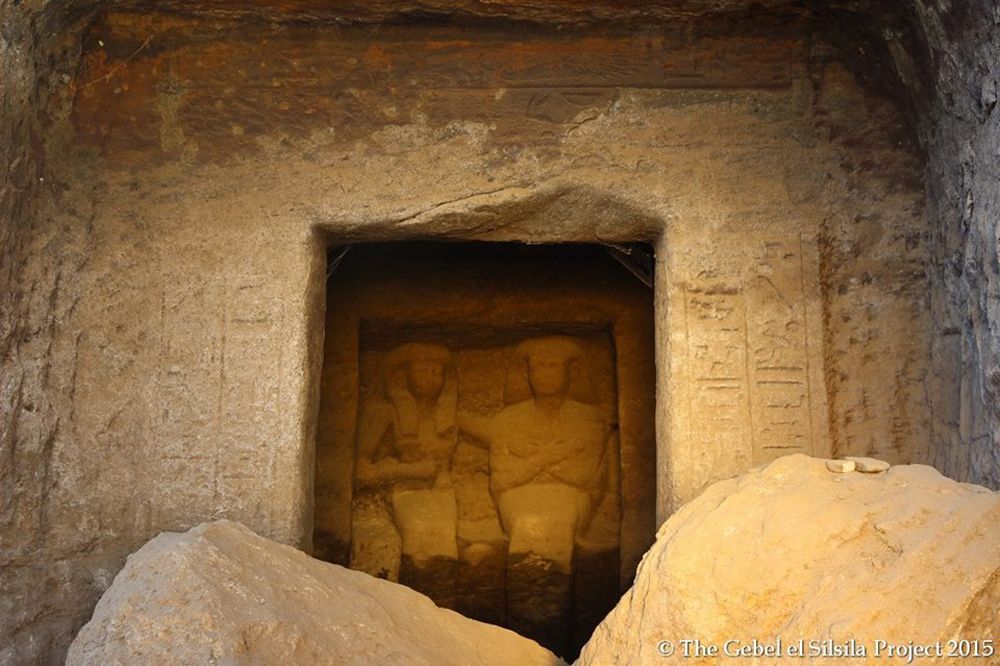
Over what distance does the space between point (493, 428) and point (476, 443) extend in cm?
13

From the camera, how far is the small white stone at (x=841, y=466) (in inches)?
110

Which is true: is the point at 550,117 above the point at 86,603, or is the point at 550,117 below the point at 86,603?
above

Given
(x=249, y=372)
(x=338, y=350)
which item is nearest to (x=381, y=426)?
(x=338, y=350)

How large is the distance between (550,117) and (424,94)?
18.9 inches

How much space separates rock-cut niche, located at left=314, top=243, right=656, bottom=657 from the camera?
5.32 m

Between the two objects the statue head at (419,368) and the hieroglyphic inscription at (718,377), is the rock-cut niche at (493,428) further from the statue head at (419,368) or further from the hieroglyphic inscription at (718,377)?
the hieroglyphic inscription at (718,377)

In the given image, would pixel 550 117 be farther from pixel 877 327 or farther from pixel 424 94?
pixel 877 327

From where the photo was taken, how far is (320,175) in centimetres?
408

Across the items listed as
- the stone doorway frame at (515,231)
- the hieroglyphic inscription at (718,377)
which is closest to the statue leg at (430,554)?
the stone doorway frame at (515,231)

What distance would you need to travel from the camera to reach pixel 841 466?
2816 millimetres

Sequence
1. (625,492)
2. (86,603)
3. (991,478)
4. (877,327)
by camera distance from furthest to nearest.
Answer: (625,492), (877,327), (86,603), (991,478)

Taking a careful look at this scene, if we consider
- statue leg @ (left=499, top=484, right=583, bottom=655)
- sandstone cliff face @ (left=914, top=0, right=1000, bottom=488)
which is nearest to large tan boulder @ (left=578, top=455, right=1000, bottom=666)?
sandstone cliff face @ (left=914, top=0, right=1000, bottom=488)

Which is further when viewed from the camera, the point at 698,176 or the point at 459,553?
the point at 459,553

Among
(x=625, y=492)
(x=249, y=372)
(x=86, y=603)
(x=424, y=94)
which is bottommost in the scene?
(x=86, y=603)
